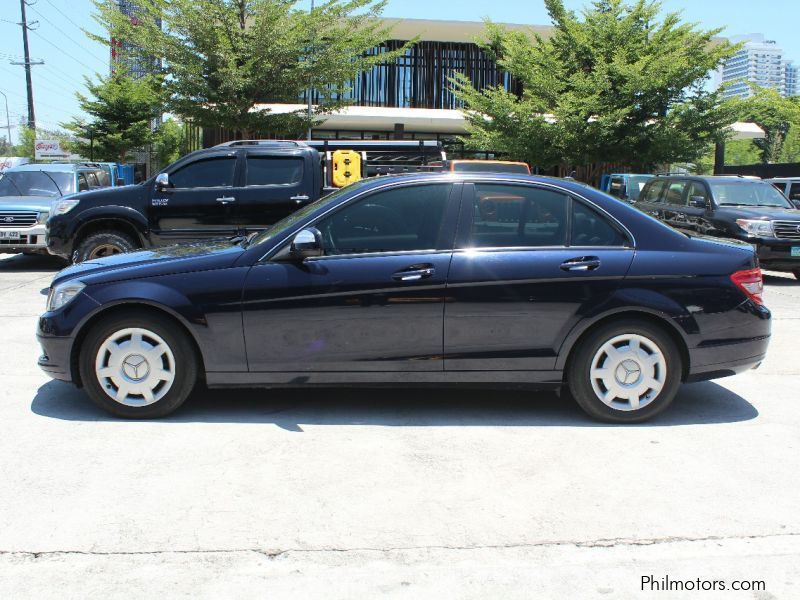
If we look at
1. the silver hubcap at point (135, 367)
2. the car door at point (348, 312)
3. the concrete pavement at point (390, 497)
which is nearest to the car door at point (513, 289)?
the car door at point (348, 312)

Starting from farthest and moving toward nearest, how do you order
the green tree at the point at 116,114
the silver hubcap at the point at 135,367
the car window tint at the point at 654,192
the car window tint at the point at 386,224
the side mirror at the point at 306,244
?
the green tree at the point at 116,114, the car window tint at the point at 654,192, the car window tint at the point at 386,224, the silver hubcap at the point at 135,367, the side mirror at the point at 306,244

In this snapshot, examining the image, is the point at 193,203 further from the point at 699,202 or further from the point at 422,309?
the point at 699,202

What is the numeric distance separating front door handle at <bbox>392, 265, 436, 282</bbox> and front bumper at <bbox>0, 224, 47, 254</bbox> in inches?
392

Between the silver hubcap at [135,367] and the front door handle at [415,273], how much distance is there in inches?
59.1

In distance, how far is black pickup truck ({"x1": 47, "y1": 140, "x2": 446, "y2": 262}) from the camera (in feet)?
35.9

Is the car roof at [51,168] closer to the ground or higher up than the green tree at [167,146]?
closer to the ground

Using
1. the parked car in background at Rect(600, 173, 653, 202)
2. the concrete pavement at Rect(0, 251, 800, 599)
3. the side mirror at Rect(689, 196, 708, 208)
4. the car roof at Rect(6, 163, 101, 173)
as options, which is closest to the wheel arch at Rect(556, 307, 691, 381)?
the concrete pavement at Rect(0, 251, 800, 599)

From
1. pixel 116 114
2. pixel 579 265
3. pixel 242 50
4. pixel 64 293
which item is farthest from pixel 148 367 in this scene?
pixel 116 114

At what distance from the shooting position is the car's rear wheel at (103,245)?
10.9 meters

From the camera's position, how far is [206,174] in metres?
11.1

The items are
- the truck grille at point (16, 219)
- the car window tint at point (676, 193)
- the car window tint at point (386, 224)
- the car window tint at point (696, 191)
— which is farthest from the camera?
the car window tint at point (676, 193)

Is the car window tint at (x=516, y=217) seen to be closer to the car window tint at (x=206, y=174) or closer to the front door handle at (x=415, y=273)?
the front door handle at (x=415, y=273)

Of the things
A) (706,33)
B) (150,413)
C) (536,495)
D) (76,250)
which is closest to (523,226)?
(536,495)

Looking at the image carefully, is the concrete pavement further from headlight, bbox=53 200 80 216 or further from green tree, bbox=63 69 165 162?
green tree, bbox=63 69 165 162
